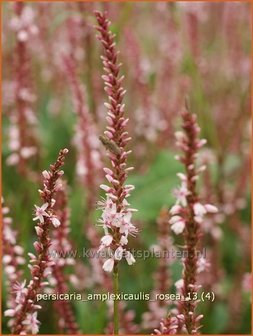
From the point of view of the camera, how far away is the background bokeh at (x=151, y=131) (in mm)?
2775

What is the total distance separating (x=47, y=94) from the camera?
14.0 feet

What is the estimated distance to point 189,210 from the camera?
1.45 meters

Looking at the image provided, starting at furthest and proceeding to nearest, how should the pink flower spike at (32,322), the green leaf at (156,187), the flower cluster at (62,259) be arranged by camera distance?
the green leaf at (156,187) < the flower cluster at (62,259) < the pink flower spike at (32,322)

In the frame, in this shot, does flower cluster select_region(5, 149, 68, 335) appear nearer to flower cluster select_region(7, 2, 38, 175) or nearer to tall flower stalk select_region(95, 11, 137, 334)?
tall flower stalk select_region(95, 11, 137, 334)

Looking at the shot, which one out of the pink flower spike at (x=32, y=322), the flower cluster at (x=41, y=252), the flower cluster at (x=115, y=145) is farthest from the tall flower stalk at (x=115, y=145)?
the pink flower spike at (x=32, y=322)

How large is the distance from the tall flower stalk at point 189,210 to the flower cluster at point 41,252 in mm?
252

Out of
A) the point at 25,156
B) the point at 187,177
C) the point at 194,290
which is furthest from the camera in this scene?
the point at 25,156

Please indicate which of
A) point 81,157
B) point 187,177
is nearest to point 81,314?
point 81,157

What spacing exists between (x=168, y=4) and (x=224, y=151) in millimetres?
688

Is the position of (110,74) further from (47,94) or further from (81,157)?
(47,94)

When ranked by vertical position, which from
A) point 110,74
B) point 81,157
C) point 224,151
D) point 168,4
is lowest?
point 110,74

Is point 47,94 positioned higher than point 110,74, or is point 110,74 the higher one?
point 47,94

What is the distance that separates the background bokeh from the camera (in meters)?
2.78

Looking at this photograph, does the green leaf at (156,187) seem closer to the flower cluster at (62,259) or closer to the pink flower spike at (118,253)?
the flower cluster at (62,259)
